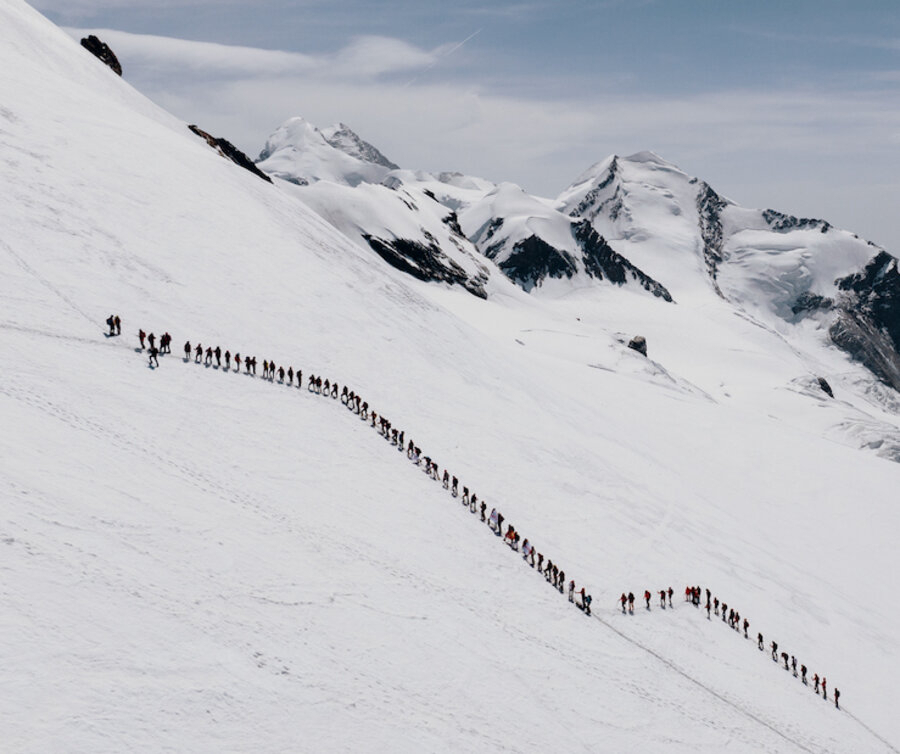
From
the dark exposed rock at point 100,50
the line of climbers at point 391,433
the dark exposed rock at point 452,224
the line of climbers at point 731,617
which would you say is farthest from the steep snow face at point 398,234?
the line of climbers at point 731,617

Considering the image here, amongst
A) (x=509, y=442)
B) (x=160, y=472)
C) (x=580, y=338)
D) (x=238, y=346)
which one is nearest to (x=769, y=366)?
(x=580, y=338)

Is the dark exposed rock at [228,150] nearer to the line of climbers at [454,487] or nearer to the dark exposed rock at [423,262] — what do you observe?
the dark exposed rock at [423,262]

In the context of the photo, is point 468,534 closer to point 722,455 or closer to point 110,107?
point 722,455

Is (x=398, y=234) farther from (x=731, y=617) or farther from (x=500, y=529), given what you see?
(x=731, y=617)

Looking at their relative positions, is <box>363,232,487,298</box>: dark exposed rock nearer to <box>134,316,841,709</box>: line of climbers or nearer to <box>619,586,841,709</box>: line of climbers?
<box>134,316,841,709</box>: line of climbers

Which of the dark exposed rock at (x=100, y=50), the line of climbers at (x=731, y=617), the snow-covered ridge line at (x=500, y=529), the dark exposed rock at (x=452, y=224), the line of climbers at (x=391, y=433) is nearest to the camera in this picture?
the snow-covered ridge line at (x=500, y=529)

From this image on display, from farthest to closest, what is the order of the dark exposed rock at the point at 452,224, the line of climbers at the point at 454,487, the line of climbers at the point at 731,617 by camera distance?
the dark exposed rock at the point at 452,224
the line of climbers at the point at 731,617
the line of climbers at the point at 454,487

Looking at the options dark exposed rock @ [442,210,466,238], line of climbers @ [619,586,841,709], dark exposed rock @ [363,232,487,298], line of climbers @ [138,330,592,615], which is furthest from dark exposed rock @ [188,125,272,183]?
line of climbers @ [619,586,841,709]

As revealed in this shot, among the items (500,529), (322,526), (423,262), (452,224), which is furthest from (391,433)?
(452,224)
